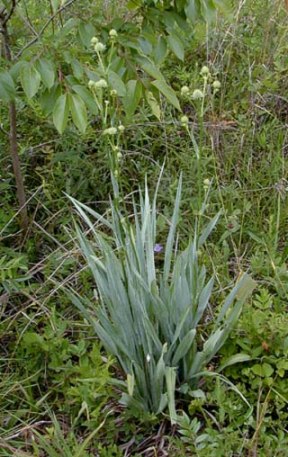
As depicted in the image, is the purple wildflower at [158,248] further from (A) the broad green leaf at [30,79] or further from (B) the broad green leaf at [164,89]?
(A) the broad green leaf at [30,79]

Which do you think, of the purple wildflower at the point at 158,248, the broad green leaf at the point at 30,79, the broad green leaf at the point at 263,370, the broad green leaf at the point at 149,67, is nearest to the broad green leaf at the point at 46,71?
the broad green leaf at the point at 30,79

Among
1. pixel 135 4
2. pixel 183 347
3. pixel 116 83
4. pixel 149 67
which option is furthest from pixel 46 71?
pixel 183 347

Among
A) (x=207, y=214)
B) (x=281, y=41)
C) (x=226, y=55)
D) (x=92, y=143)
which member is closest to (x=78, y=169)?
(x=92, y=143)

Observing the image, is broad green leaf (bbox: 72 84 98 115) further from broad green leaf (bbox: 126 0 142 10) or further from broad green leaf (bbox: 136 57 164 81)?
broad green leaf (bbox: 126 0 142 10)

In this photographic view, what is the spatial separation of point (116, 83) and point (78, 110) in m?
0.12

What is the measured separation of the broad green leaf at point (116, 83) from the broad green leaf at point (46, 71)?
0.15 m

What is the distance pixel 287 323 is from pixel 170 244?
388 millimetres

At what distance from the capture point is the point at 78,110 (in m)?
1.92

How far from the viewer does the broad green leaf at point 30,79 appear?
1.86 meters

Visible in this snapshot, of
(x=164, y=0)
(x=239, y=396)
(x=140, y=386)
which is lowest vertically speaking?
(x=239, y=396)

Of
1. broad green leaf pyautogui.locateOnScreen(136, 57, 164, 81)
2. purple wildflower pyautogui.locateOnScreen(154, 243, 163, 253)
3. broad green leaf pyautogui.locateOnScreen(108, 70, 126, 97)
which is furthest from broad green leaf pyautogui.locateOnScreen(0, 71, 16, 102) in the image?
purple wildflower pyautogui.locateOnScreen(154, 243, 163, 253)

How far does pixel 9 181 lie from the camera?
2.77 meters

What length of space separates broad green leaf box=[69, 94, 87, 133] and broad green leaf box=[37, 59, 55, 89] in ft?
0.21

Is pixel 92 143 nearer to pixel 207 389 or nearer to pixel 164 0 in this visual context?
pixel 164 0
